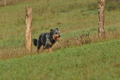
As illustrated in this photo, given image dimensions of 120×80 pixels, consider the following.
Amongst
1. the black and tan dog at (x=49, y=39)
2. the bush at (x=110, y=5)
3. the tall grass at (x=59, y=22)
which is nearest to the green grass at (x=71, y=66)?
the black and tan dog at (x=49, y=39)

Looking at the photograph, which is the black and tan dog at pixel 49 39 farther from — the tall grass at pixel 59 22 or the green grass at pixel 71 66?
the tall grass at pixel 59 22

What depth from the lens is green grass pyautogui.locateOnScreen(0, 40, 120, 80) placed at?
8713mm

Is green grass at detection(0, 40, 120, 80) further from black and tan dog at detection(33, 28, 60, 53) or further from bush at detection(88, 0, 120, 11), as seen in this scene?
bush at detection(88, 0, 120, 11)

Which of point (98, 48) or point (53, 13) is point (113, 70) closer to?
point (98, 48)

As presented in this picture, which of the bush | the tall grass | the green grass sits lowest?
the green grass

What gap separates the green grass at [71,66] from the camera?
28.6 ft

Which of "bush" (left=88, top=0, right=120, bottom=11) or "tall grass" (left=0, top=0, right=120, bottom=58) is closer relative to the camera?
"tall grass" (left=0, top=0, right=120, bottom=58)

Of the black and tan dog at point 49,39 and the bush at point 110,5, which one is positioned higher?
the bush at point 110,5

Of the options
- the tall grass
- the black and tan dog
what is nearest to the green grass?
the black and tan dog

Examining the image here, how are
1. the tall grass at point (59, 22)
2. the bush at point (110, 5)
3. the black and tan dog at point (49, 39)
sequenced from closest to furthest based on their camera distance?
the black and tan dog at point (49, 39)
the tall grass at point (59, 22)
the bush at point (110, 5)

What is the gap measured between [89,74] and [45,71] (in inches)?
67.1

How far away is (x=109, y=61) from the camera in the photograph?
1024cm

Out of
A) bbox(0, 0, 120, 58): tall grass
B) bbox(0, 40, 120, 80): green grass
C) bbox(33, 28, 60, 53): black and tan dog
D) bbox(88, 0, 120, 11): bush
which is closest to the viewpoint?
bbox(0, 40, 120, 80): green grass

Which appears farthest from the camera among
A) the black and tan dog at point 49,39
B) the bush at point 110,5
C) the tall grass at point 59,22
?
the bush at point 110,5
